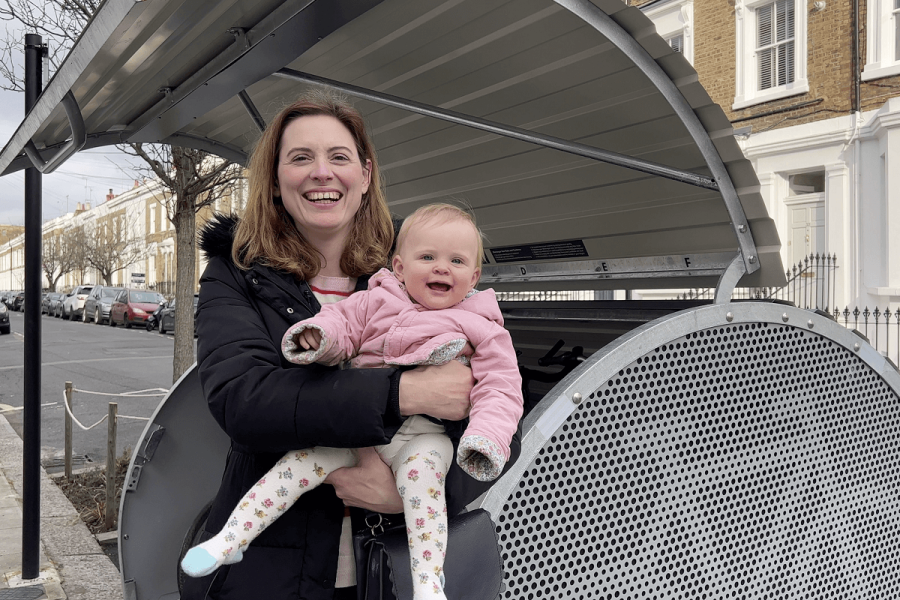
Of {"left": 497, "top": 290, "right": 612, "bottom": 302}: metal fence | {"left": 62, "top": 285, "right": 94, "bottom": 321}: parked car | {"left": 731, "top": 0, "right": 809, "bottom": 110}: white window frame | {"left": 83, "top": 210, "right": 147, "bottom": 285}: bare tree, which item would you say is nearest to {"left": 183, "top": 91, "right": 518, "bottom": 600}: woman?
{"left": 497, "top": 290, "right": 612, "bottom": 302}: metal fence

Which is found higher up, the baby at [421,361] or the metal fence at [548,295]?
the metal fence at [548,295]

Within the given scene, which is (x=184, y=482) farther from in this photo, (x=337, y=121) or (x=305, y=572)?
(x=337, y=121)

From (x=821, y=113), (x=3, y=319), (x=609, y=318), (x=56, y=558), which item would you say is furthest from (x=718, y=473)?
(x=3, y=319)

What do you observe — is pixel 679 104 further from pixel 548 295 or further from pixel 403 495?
pixel 548 295

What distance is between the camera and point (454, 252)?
5.41ft

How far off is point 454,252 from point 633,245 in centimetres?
218

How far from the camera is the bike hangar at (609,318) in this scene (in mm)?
2029

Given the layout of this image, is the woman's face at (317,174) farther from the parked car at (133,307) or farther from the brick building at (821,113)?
the parked car at (133,307)

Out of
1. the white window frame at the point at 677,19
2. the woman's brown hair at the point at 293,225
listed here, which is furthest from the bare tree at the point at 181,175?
the white window frame at the point at 677,19

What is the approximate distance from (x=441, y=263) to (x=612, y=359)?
2.23 ft

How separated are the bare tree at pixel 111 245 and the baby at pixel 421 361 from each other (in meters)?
50.2

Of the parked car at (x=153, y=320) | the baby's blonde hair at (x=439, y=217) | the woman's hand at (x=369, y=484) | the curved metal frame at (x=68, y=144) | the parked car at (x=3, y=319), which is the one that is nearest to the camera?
the woman's hand at (x=369, y=484)

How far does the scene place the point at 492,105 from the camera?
3186 mm

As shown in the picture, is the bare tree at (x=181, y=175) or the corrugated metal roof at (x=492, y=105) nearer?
the corrugated metal roof at (x=492, y=105)
